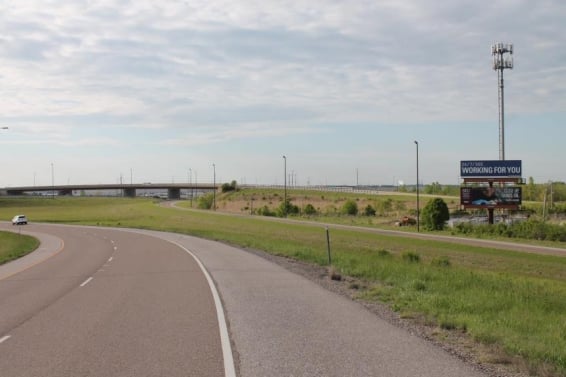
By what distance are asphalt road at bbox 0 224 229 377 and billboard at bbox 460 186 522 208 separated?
151ft

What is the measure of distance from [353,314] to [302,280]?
624 centimetres

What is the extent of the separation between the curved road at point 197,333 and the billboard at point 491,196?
47379mm

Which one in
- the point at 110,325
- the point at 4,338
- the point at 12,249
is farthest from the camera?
the point at 12,249

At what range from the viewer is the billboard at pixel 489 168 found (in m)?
62.5

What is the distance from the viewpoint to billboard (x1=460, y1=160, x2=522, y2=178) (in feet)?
205

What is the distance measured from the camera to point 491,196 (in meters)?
61.7

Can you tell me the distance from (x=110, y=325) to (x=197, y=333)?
1.87m

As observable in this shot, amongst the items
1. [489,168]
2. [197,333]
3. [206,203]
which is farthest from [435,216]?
[206,203]

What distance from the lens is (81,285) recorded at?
59.2ft

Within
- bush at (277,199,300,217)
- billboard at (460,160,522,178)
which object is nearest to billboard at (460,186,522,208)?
billboard at (460,160,522,178)

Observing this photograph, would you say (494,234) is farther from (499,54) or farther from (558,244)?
(499,54)

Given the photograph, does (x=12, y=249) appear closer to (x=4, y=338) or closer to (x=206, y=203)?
(x=4, y=338)

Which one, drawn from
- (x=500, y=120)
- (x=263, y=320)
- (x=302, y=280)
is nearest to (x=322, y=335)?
(x=263, y=320)

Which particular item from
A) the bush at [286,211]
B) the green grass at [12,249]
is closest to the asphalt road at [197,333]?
the green grass at [12,249]
